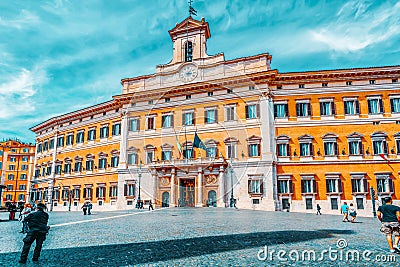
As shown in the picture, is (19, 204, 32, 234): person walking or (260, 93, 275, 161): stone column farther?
(260, 93, 275, 161): stone column

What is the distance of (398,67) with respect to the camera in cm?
2709

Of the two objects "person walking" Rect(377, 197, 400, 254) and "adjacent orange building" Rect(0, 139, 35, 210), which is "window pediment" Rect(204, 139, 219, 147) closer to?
"person walking" Rect(377, 197, 400, 254)

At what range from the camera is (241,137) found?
97.9 ft

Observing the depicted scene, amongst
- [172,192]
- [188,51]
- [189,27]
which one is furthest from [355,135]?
[189,27]

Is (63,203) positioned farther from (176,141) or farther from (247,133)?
(247,133)

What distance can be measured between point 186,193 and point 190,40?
16476 millimetres

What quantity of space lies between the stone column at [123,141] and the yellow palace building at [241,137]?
110mm

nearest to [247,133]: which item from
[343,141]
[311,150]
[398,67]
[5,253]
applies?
[311,150]

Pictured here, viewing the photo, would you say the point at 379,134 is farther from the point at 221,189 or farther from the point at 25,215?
the point at 25,215

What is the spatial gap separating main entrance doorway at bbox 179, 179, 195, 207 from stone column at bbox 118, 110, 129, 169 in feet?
23.5

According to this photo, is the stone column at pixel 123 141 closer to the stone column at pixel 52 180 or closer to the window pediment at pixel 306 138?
the stone column at pixel 52 180

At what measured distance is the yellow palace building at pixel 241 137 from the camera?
88.0 ft

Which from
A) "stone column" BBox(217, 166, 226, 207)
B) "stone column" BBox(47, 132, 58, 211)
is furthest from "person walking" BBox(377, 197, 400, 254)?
"stone column" BBox(47, 132, 58, 211)

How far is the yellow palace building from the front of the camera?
26828 mm
